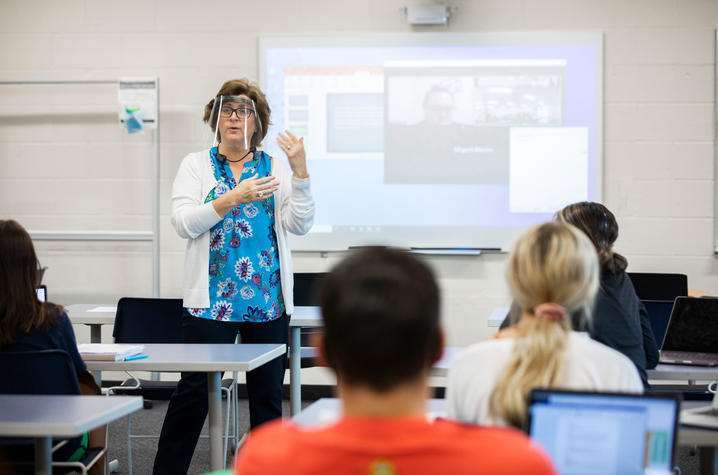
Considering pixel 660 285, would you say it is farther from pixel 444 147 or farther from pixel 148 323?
pixel 148 323

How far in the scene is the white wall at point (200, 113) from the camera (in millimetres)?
4719

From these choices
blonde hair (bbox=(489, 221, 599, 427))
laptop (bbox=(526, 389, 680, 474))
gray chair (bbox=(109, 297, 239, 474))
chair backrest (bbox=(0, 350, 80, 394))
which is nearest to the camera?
laptop (bbox=(526, 389, 680, 474))

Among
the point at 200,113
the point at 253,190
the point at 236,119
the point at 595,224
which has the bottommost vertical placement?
the point at 595,224

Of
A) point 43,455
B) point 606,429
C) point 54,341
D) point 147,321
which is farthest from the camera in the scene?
point 147,321

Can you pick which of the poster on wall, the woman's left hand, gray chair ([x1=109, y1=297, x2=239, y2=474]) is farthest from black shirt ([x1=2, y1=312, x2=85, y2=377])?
the poster on wall

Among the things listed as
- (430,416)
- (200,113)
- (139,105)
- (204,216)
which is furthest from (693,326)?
(139,105)

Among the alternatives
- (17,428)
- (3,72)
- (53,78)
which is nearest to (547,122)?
(53,78)

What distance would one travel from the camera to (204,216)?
8.80ft

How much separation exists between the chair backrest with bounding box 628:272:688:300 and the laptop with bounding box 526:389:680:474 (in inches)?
119

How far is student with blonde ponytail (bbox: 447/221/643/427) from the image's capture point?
133 centimetres

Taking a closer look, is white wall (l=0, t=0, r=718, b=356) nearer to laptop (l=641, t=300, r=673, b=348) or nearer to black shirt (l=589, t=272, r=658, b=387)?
laptop (l=641, t=300, r=673, b=348)

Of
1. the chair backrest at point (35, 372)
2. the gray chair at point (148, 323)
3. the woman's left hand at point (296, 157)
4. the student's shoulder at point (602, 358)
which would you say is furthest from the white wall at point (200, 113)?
the student's shoulder at point (602, 358)

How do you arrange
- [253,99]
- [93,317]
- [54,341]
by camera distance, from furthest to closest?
[93,317] < [253,99] < [54,341]

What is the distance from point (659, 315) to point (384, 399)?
2.55m
